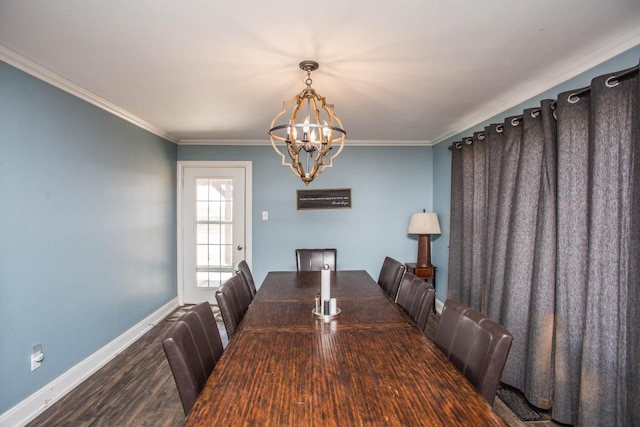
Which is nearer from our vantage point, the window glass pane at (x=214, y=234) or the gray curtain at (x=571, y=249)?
the gray curtain at (x=571, y=249)

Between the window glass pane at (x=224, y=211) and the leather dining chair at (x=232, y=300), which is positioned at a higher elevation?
the window glass pane at (x=224, y=211)

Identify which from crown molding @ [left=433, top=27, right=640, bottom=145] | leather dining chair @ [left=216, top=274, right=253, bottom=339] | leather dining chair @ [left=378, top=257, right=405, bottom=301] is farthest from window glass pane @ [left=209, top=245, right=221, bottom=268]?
crown molding @ [left=433, top=27, right=640, bottom=145]

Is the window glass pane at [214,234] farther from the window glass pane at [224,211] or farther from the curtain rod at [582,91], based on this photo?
the curtain rod at [582,91]

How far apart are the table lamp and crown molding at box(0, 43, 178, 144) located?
3286 mm

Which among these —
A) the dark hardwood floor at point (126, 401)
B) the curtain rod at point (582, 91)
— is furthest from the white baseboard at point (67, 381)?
the curtain rod at point (582, 91)

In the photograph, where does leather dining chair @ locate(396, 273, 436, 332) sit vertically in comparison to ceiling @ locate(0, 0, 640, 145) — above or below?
below

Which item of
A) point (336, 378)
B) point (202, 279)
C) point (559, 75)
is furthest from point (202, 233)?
point (559, 75)

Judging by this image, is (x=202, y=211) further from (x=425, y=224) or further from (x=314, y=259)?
(x=425, y=224)

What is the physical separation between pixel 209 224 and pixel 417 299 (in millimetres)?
3294

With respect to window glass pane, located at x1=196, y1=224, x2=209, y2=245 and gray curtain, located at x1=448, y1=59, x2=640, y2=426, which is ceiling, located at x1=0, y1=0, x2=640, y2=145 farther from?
window glass pane, located at x1=196, y1=224, x2=209, y2=245

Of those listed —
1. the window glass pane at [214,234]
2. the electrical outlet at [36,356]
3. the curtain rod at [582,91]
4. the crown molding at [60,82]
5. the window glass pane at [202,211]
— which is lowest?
the electrical outlet at [36,356]

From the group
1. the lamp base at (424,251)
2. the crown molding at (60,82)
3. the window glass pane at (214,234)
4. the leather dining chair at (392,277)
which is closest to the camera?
the crown molding at (60,82)

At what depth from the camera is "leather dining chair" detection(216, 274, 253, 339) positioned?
1830 millimetres

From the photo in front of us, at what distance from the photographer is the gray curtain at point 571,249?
1657mm
